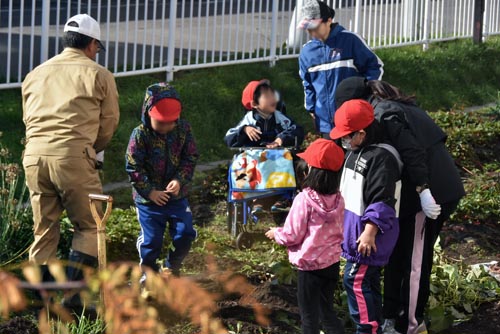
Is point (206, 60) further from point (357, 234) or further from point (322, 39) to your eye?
point (357, 234)

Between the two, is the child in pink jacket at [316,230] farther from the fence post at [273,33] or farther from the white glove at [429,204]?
the fence post at [273,33]

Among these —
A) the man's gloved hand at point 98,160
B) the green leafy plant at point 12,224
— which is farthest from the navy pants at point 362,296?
the green leafy plant at point 12,224

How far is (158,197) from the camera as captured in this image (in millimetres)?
6695

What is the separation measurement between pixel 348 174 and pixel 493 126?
597 cm

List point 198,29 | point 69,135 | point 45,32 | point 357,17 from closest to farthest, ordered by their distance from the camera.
→ point 69,135
point 45,32
point 198,29
point 357,17

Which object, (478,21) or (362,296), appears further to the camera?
(478,21)

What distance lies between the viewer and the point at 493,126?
11.7 meters

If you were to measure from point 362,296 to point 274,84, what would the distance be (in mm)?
6748

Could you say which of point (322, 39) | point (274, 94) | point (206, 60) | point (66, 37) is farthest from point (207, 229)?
point (206, 60)

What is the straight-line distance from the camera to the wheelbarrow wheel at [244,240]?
821 cm

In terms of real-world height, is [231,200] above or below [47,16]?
below

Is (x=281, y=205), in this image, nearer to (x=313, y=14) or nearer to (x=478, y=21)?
(x=313, y=14)

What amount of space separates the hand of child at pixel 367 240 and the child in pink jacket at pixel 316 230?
15cm

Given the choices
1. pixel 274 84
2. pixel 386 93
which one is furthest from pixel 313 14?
pixel 274 84
